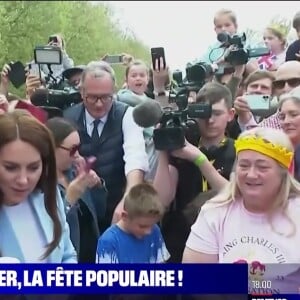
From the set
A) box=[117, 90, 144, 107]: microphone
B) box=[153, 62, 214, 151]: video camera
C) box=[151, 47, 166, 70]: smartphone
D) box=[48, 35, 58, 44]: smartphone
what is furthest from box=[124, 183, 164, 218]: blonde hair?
box=[48, 35, 58, 44]: smartphone

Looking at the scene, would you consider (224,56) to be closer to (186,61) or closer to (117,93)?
(186,61)

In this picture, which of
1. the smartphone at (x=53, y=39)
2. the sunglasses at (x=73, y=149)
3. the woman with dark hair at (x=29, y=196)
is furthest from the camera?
the smartphone at (x=53, y=39)

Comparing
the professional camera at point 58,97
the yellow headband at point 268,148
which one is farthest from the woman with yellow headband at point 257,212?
the professional camera at point 58,97

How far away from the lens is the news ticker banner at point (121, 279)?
5.53 ft

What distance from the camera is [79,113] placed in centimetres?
182

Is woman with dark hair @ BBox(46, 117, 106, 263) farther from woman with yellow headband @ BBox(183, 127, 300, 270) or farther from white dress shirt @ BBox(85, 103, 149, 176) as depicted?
woman with yellow headband @ BBox(183, 127, 300, 270)

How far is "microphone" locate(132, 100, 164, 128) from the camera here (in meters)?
1.79

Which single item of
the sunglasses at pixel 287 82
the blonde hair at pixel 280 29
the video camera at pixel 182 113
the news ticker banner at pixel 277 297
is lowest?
the news ticker banner at pixel 277 297

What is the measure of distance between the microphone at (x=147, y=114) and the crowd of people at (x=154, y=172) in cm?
2

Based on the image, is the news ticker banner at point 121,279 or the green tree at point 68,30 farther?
the green tree at point 68,30

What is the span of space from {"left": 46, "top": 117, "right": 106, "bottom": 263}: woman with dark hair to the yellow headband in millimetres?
385

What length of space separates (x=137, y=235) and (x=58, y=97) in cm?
42

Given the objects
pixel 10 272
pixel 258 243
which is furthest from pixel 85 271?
pixel 258 243

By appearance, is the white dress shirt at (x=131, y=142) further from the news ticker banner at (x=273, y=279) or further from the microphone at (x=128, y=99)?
the news ticker banner at (x=273, y=279)
